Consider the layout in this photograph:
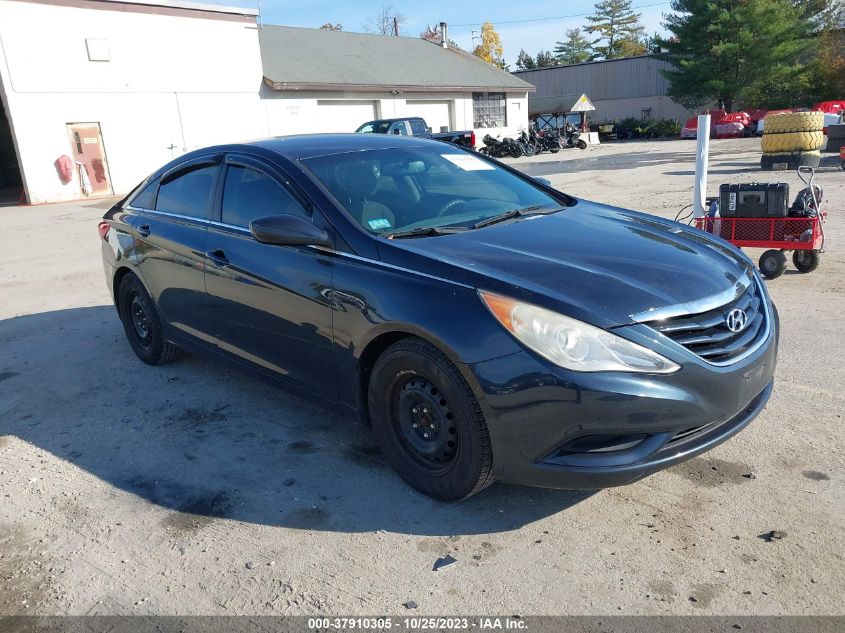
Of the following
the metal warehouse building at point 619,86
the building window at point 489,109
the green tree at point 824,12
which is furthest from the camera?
the metal warehouse building at point 619,86

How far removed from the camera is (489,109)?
1463 inches

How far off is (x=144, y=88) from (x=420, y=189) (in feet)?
72.4

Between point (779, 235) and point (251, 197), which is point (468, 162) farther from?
point (779, 235)

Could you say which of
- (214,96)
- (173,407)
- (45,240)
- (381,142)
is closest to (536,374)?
(381,142)

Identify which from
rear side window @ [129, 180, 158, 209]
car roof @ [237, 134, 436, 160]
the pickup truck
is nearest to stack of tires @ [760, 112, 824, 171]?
the pickup truck

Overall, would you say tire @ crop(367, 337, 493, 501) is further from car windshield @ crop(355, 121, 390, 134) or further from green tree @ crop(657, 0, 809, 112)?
green tree @ crop(657, 0, 809, 112)

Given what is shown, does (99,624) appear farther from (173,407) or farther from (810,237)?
(810,237)

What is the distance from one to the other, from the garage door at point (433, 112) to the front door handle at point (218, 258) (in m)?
29.3

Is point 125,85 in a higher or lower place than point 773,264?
higher

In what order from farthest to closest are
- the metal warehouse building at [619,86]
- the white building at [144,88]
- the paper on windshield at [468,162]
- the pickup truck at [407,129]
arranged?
the metal warehouse building at [619,86], the pickup truck at [407,129], the white building at [144,88], the paper on windshield at [468,162]

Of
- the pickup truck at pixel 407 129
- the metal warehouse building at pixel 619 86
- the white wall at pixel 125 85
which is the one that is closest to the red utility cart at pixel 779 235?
the pickup truck at pixel 407 129

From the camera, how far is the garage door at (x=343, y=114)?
28453 millimetres

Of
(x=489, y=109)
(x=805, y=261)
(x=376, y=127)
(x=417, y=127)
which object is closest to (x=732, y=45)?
(x=489, y=109)

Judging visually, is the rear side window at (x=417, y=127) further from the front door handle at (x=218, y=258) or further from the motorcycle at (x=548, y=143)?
the front door handle at (x=218, y=258)
